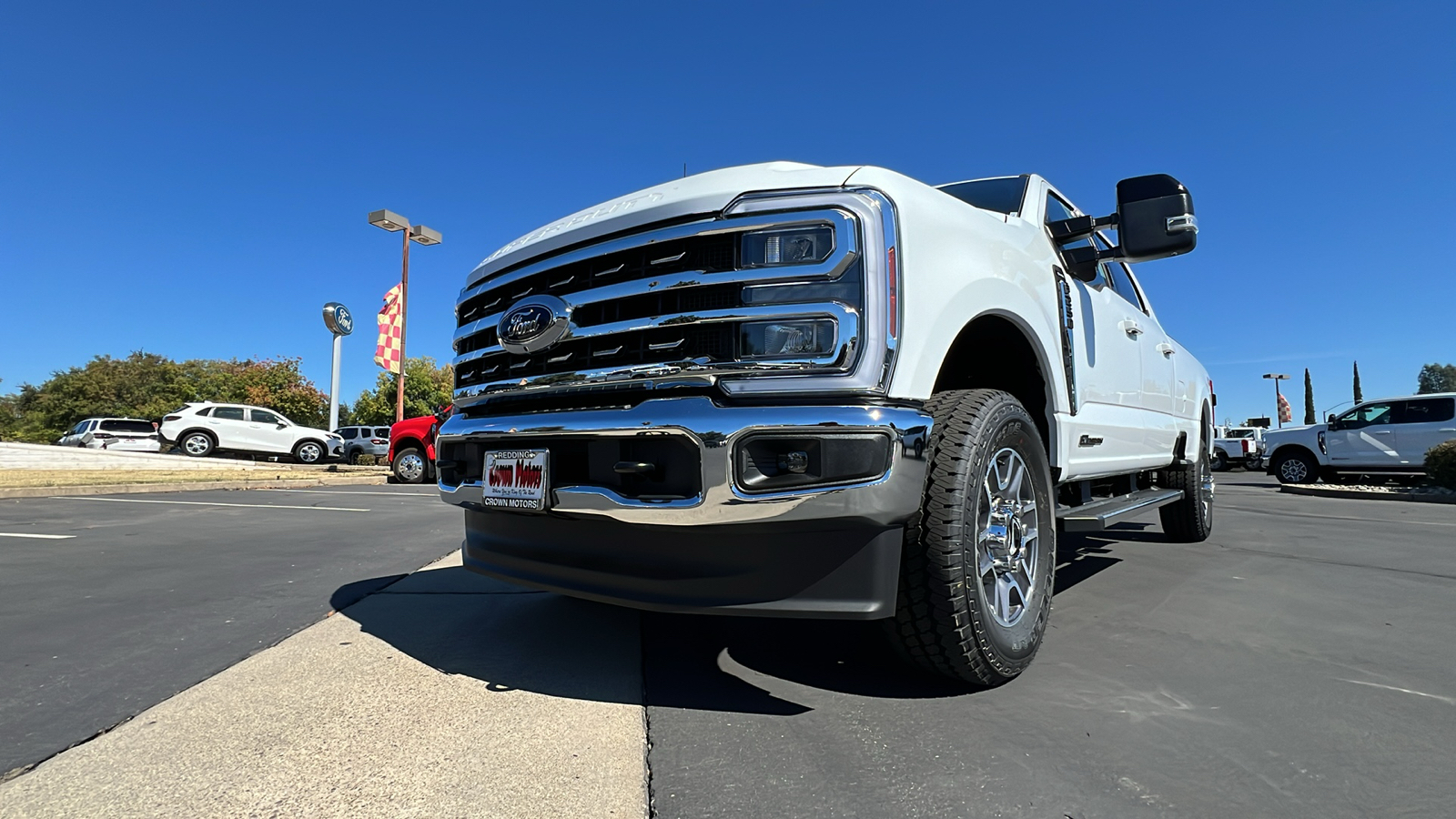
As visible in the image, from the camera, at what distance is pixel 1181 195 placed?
2885 millimetres

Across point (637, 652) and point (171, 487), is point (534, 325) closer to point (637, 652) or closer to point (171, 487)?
point (637, 652)

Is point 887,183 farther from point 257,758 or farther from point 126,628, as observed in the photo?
point 126,628

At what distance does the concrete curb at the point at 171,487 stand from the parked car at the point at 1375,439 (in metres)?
17.5

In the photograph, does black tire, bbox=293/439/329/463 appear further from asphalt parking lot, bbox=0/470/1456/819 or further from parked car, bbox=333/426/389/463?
asphalt parking lot, bbox=0/470/1456/819

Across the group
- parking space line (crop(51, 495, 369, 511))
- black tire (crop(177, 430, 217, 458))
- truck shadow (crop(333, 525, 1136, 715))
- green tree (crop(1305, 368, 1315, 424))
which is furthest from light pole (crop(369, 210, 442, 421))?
green tree (crop(1305, 368, 1315, 424))

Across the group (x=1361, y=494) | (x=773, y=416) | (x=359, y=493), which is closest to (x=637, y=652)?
(x=773, y=416)

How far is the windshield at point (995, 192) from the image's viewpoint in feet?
10.8

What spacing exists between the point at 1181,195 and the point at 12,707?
13.4 ft

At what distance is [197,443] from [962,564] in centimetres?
2453

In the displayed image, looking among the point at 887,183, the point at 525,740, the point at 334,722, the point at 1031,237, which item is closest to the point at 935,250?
the point at 887,183

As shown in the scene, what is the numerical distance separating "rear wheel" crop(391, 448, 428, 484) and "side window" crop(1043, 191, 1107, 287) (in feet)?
41.5

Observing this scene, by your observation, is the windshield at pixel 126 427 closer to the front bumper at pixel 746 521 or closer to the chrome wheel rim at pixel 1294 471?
the front bumper at pixel 746 521

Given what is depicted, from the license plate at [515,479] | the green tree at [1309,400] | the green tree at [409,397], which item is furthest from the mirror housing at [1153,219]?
the green tree at [1309,400]

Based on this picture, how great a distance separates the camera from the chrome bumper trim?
1870 mm
